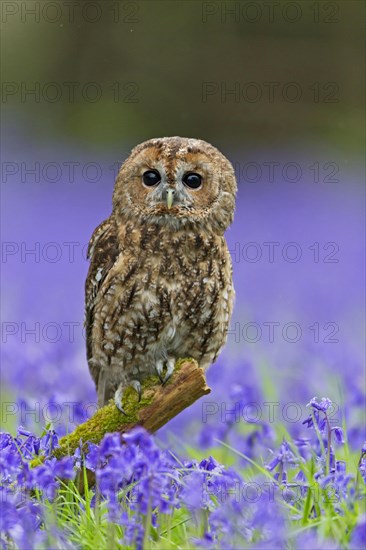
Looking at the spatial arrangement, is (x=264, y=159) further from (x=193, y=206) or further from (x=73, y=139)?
(x=193, y=206)

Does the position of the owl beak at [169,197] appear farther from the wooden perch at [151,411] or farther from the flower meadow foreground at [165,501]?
the flower meadow foreground at [165,501]

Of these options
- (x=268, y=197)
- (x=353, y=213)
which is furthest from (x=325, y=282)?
(x=268, y=197)

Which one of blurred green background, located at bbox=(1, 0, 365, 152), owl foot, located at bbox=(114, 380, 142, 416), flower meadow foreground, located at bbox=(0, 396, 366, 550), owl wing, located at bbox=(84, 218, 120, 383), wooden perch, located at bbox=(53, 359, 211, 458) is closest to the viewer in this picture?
flower meadow foreground, located at bbox=(0, 396, 366, 550)

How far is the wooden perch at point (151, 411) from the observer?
8.74 feet

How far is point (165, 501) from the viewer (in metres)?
2.06

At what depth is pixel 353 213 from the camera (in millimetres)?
9898

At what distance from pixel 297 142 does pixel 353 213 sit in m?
1.93

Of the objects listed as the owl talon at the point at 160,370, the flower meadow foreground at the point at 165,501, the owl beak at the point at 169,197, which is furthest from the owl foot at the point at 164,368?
the owl beak at the point at 169,197

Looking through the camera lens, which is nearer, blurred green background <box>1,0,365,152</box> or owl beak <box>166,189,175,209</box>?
owl beak <box>166,189,175,209</box>

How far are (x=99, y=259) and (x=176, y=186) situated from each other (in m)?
0.42

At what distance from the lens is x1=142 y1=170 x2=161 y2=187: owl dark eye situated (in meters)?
2.93

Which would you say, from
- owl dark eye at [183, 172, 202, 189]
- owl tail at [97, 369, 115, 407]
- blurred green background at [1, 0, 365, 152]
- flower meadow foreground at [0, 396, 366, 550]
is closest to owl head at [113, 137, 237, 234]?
owl dark eye at [183, 172, 202, 189]

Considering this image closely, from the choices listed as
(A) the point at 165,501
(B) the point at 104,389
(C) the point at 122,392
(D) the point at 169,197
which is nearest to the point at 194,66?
(B) the point at 104,389

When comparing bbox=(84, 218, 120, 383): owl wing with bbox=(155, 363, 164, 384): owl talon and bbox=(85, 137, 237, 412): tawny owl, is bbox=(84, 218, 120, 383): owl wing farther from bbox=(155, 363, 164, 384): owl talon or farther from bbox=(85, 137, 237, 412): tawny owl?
bbox=(155, 363, 164, 384): owl talon
